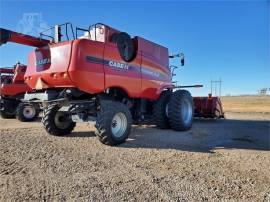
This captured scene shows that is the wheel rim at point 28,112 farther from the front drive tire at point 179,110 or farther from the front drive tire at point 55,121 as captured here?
the front drive tire at point 179,110

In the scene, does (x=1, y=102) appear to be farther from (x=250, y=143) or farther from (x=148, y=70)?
(x=250, y=143)

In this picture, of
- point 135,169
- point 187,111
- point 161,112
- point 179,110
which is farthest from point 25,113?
point 135,169

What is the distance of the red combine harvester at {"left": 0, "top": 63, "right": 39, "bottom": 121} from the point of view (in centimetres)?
1480

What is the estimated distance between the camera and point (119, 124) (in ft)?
26.7

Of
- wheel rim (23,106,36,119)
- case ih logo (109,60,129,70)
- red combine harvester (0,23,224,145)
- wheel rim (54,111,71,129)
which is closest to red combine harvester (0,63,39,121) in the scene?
wheel rim (23,106,36,119)

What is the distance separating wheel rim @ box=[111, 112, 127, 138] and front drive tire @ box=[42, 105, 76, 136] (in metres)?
1.81

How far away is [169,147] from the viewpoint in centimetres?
770

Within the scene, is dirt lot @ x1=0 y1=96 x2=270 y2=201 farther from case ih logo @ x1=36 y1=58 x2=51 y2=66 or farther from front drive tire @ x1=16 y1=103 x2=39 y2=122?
front drive tire @ x1=16 y1=103 x2=39 y2=122

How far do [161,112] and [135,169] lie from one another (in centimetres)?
499

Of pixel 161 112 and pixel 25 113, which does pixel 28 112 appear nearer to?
pixel 25 113

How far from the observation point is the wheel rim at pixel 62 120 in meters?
9.38

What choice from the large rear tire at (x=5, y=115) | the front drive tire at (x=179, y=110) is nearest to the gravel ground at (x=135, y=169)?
the front drive tire at (x=179, y=110)

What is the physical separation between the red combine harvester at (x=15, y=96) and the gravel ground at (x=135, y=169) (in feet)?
20.0

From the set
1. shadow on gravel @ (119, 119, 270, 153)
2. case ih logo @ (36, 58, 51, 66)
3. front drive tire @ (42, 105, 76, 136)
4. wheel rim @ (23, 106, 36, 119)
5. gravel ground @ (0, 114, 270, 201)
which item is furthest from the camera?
wheel rim @ (23, 106, 36, 119)
